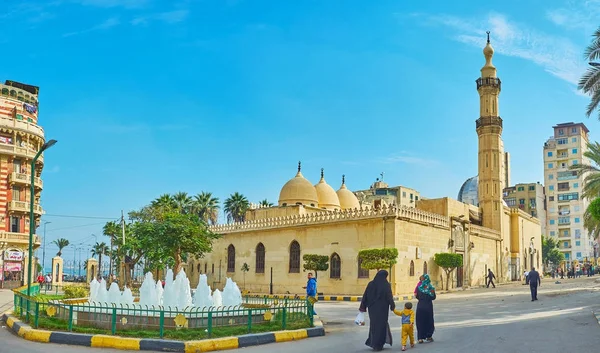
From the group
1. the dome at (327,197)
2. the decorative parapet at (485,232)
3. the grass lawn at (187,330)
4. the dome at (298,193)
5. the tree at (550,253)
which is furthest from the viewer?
the tree at (550,253)

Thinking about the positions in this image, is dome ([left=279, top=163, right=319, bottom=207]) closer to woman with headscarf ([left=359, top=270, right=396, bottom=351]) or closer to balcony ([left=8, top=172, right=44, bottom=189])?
balcony ([left=8, top=172, right=44, bottom=189])

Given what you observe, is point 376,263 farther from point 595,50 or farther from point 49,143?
point 49,143

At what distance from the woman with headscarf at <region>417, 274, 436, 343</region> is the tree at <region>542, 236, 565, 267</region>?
2978 inches

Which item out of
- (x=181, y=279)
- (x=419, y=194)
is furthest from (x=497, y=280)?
(x=419, y=194)

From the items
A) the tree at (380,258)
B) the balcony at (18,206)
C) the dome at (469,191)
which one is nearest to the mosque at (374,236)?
the tree at (380,258)

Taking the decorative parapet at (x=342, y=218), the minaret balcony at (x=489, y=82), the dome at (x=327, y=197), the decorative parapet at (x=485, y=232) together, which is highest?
the minaret balcony at (x=489, y=82)

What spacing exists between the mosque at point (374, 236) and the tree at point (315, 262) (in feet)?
2.31

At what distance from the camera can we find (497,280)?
43.2 metres

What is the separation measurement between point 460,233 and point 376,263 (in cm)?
1129

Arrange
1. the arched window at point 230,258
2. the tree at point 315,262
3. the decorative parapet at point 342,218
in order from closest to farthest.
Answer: the decorative parapet at point 342,218, the tree at point 315,262, the arched window at point 230,258

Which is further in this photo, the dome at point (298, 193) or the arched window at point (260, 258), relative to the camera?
the dome at point (298, 193)

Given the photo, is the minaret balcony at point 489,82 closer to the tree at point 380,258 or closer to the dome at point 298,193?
the dome at point 298,193

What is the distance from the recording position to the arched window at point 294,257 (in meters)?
33.8

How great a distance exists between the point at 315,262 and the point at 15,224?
22.0 m
